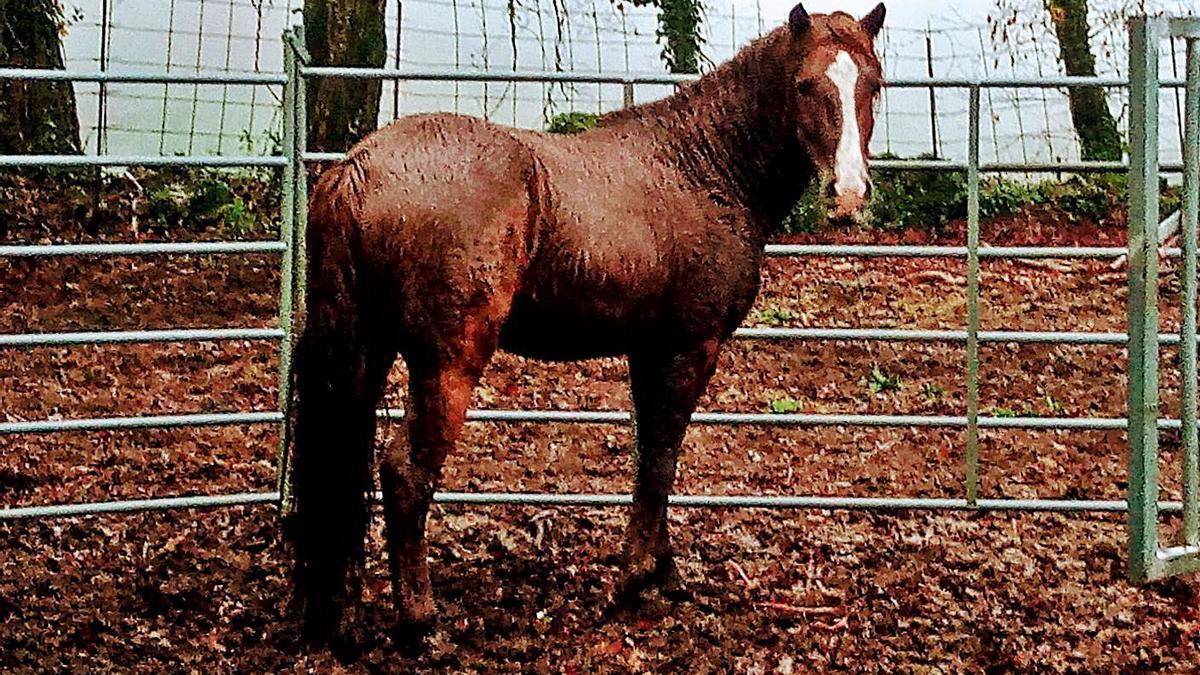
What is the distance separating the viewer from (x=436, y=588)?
425 cm

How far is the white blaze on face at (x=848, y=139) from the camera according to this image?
12.7 ft

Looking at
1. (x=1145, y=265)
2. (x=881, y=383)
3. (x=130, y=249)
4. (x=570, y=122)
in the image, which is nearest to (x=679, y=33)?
(x=570, y=122)

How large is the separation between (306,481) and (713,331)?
4.52ft

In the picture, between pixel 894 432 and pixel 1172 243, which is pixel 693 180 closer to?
pixel 894 432

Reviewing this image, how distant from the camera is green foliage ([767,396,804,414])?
20.6ft

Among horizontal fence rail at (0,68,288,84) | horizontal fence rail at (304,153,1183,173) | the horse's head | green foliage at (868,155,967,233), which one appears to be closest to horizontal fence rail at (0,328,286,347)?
horizontal fence rail at (304,153,1183,173)

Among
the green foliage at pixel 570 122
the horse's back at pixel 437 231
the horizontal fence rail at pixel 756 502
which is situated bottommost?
the horizontal fence rail at pixel 756 502

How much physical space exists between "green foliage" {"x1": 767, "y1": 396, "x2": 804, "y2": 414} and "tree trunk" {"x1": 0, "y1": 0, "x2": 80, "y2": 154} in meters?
4.49

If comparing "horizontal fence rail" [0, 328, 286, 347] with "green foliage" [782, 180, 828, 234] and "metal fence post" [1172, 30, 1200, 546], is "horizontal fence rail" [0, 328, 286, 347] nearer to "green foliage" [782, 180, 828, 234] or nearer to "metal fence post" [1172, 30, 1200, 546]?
"metal fence post" [1172, 30, 1200, 546]

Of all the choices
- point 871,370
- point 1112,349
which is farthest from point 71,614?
point 1112,349

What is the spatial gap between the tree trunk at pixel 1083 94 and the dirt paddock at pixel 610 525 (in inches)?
81.6

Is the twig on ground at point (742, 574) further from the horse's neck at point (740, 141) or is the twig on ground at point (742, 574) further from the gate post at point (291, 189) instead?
the gate post at point (291, 189)

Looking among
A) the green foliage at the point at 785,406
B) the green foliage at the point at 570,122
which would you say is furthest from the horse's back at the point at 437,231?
the green foliage at the point at 570,122

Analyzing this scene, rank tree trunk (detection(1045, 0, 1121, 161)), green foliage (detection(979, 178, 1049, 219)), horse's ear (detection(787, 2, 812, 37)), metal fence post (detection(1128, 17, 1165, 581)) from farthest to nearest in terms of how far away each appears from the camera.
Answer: tree trunk (detection(1045, 0, 1121, 161)) → green foliage (detection(979, 178, 1049, 219)) → horse's ear (detection(787, 2, 812, 37)) → metal fence post (detection(1128, 17, 1165, 581))
